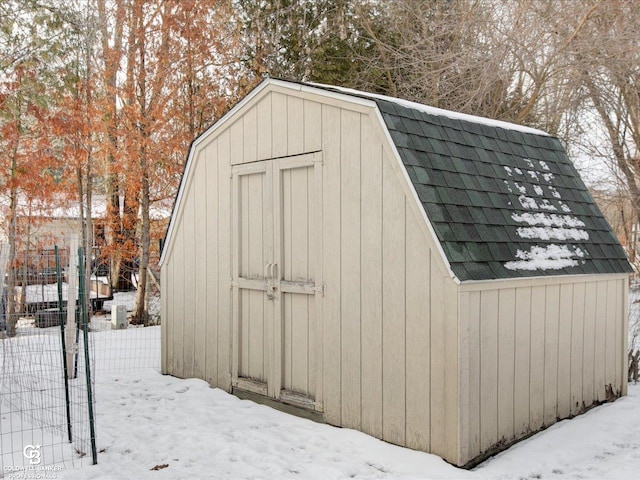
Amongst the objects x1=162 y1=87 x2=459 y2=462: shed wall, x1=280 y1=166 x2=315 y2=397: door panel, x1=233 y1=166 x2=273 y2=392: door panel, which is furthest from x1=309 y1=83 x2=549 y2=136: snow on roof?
x1=233 y1=166 x2=273 y2=392: door panel

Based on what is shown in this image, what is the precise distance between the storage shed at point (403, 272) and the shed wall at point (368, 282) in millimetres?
14

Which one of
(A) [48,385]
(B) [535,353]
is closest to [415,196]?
(B) [535,353]

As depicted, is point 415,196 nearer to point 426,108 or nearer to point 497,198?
point 497,198

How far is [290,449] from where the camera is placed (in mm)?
4270

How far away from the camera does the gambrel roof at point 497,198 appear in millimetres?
4145

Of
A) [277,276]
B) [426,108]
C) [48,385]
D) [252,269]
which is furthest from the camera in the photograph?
[48,385]

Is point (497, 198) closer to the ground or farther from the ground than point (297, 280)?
farther from the ground

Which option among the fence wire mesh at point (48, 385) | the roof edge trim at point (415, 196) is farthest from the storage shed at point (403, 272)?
the fence wire mesh at point (48, 385)

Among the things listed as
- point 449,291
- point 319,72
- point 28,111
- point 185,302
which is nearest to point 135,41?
point 28,111

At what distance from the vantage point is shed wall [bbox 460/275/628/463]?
3971mm

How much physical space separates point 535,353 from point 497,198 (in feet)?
4.14

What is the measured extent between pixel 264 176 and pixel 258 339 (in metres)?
1.55

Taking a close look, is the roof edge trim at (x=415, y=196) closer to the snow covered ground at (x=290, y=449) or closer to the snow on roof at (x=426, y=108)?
the snow on roof at (x=426, y=108)

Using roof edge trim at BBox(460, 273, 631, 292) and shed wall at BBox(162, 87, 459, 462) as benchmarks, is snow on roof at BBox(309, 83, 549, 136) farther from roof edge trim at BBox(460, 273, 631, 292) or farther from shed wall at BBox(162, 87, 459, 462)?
roof edge trim at BBox(460, 273, 631, 292)
